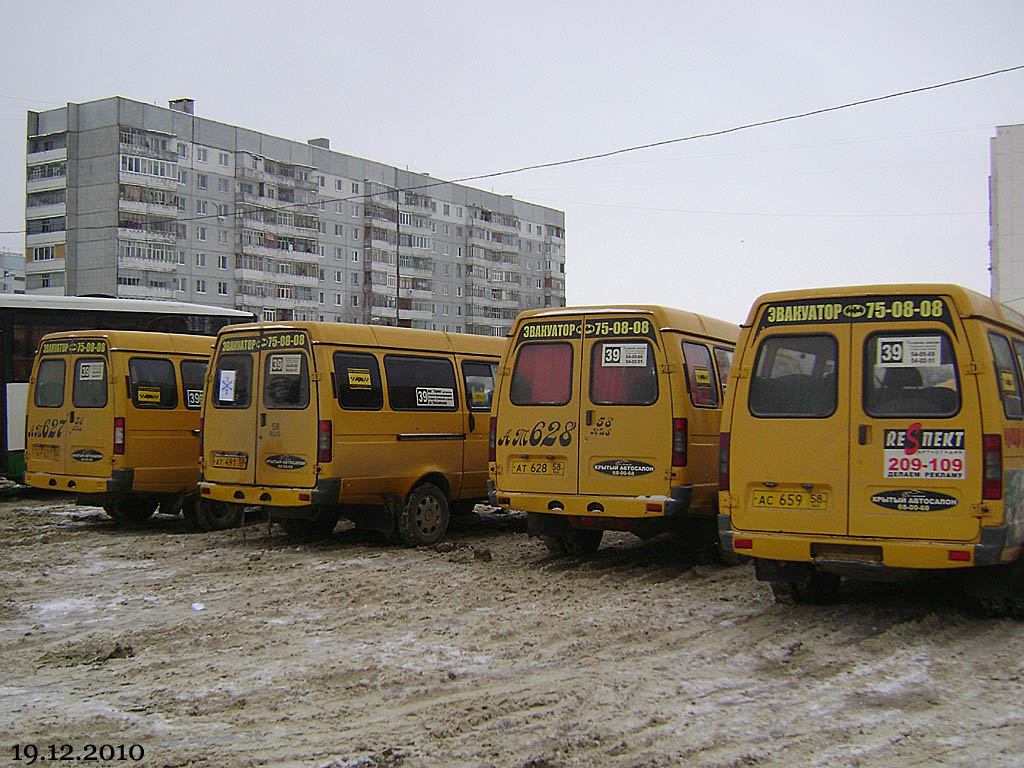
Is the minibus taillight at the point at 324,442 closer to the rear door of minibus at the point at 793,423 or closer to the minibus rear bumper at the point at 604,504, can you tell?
the minibus rear bumper at the point at 604,504

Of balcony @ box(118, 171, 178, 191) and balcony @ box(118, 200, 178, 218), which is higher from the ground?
balcony @ box(118, 171, 178, 191)

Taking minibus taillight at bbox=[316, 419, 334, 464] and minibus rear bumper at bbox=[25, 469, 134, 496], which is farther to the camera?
minibus rear bumper at bbox=[25, 469, 134, 496]

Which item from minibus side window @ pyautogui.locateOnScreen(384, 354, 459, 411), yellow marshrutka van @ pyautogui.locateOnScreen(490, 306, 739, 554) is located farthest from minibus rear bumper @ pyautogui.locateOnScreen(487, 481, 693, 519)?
minibus side window @ pyautogui.locateOnScreen(384, 354, 459, 411)

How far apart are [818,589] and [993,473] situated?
1.77 meters

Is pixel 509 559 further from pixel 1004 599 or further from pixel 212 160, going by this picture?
pixel 212 160

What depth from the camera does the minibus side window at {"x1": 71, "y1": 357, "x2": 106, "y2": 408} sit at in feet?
41.1

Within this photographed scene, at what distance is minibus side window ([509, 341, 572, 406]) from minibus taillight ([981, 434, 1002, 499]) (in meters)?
3.88

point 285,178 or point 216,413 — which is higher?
point 285,178

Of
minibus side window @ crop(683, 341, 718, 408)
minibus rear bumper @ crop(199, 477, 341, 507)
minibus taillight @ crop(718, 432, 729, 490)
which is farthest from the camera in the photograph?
minibus rear bumper @ crop(199, 477, 341, 507)


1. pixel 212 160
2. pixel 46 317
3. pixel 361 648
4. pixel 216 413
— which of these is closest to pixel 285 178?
pixel 212 160

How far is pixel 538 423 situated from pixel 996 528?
424cm

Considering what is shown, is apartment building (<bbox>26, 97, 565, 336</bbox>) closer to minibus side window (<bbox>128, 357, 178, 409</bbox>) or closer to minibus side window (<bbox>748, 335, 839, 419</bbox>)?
minibus side window (<bbox>128, 357, 178, 409</bbox>)

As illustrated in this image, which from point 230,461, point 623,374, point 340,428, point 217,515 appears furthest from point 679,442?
point 217,515

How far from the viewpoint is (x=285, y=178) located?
238ft
